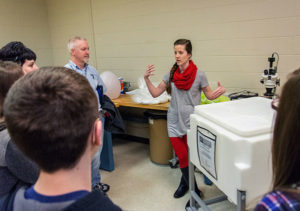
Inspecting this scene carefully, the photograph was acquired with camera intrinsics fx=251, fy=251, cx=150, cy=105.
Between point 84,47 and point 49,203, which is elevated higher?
point 84,47

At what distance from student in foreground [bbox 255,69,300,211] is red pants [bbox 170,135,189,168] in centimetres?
159

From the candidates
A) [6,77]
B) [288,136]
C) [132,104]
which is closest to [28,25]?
[132,104]

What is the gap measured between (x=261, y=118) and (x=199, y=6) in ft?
6.69

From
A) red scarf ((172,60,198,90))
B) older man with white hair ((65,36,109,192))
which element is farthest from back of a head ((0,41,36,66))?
red scarf ((172,60,198,90))

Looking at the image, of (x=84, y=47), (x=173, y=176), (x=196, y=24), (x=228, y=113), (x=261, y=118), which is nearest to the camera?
(x=261, y=118)

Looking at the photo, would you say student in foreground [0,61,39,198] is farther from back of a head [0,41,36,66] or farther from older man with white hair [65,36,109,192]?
older man with white hair [65,36,109,192]

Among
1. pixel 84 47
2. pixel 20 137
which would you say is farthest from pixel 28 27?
pixel 20 137

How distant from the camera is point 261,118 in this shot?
1356mm

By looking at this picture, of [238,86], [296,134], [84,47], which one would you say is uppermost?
[84,47]

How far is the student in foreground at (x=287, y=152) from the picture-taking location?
0.63 m

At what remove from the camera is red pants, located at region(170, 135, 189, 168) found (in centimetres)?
227

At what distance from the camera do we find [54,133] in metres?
0.61

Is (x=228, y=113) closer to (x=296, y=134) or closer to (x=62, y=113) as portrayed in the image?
(x=296, y=134)

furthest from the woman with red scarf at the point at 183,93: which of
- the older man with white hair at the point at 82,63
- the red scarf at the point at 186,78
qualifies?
the older man with white hair at the point at 82,63
